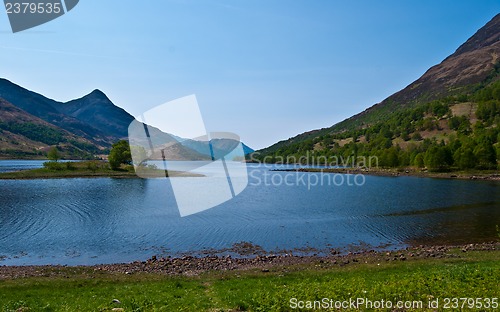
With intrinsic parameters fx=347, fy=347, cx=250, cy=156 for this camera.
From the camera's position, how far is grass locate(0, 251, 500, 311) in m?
13.4

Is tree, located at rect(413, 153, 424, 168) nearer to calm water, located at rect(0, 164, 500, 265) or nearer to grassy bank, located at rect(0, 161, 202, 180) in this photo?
calm water, located at rect(0, 164, 500, 265)

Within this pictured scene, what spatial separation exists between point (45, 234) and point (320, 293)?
33.3m

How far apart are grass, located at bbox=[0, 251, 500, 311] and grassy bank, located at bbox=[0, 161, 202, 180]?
97.9 metres

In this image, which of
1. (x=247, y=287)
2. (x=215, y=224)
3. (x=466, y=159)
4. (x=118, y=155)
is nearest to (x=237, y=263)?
(x=247, y=287)

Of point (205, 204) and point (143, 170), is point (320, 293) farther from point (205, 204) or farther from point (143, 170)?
point (143, 170)

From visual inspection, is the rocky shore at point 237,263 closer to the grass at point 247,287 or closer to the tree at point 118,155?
the grass at point 247,287

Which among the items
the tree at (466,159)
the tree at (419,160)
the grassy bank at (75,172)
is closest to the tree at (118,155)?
the grassy bank at (75,172)

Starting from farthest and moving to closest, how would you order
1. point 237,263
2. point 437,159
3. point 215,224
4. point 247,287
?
point 437,159 → point 215,224 → point 237,263 → point 247,287

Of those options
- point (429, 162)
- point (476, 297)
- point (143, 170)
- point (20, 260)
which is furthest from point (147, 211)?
point (429, 162)

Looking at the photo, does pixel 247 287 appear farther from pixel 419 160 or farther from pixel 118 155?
pixel 419 160

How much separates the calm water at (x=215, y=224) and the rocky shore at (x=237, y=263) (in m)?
3.03

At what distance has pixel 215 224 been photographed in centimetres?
4306

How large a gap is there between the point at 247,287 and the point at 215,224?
24845 millimetres

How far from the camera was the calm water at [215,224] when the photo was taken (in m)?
32.3
